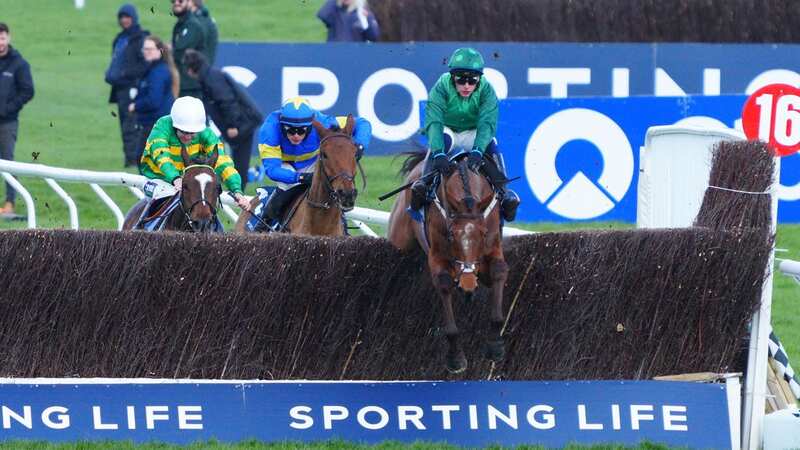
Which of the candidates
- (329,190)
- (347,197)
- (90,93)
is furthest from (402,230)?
(90,93)

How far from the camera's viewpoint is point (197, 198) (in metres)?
10.7

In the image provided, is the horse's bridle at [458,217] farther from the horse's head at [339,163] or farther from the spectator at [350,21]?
the spectator at [350,21]

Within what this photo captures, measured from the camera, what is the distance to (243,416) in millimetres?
8891

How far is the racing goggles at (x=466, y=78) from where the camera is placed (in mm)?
9273

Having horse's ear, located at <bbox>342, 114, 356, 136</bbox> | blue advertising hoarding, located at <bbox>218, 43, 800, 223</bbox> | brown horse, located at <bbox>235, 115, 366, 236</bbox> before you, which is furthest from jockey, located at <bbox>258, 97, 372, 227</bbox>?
blue advertising hoarding, located at <bbox>218, 43, 800, 223</bbox>

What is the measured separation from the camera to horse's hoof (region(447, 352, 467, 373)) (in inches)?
346

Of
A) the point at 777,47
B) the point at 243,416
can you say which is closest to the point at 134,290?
the point at 243,416

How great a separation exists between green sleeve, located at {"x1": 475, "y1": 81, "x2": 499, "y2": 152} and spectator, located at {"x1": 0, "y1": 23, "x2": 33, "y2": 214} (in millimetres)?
8126

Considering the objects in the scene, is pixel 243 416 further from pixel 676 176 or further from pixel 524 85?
pixel 524 85

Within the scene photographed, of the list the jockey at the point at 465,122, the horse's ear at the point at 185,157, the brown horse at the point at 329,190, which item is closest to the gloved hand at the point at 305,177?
the brown horse at the point at 329,190

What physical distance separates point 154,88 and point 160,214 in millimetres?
6110

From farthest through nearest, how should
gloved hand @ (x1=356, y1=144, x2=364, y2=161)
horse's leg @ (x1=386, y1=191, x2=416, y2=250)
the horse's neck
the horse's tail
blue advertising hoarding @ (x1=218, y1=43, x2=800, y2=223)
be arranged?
1. blue advertising hoarding @ (x1=218, y1=43, x2=800, y2=223)
2. the horse's neck
3. gloved hand @ (x1=356, y1=144, x2=364, y2=161)
4. the horse's tail
5. horse's leg @ (x1=386, y1=191, x2=416, y2=250)

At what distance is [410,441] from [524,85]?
31.3ft

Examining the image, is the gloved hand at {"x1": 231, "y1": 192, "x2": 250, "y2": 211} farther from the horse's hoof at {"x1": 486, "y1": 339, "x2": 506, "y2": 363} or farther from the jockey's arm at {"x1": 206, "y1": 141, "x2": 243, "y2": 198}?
the horse's hoof at {"x1": 486, "y1": 339, "x2": 506, "y2": 363}
